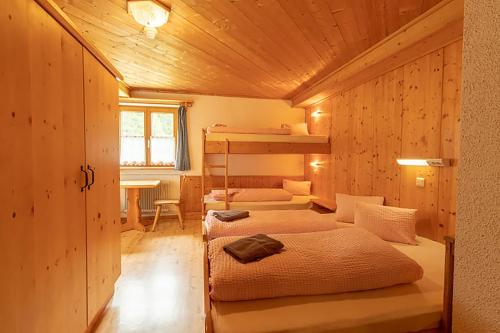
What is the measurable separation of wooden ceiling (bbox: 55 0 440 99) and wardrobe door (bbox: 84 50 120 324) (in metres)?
0.78

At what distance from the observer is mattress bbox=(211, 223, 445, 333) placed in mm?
1162

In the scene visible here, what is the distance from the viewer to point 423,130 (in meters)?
2.39

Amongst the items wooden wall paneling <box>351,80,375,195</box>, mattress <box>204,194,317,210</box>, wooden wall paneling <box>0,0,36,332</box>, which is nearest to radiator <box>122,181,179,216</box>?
mattress <box>204,194,317,210</box>

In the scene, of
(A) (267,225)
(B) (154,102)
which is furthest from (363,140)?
(B) (154,102)

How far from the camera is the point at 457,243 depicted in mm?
Result: 815

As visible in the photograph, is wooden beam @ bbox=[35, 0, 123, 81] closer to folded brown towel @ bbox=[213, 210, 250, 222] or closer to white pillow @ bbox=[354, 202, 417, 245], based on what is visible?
folded brown towel @ bbox=[213, 210, 250, 222]

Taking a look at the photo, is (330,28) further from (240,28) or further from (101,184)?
(101,184)

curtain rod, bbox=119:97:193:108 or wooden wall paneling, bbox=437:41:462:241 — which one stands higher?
curtain rod, bbox=119:97:193:108

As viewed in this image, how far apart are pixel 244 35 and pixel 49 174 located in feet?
6.87

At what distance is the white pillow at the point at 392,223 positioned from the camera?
7.18 ft

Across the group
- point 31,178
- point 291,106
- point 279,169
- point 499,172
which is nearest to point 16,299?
point 31,178

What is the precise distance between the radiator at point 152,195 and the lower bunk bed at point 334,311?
358cm

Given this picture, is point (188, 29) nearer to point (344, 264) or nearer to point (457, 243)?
point (344, 264)

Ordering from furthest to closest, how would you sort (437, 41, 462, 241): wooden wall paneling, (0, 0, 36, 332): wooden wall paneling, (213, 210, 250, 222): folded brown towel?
(213, 210, 250, 222): folded brown towel, (437, 41, 462, 241): wooden wall paneling, (0, 0, 36, 332): wooden wall paneling
